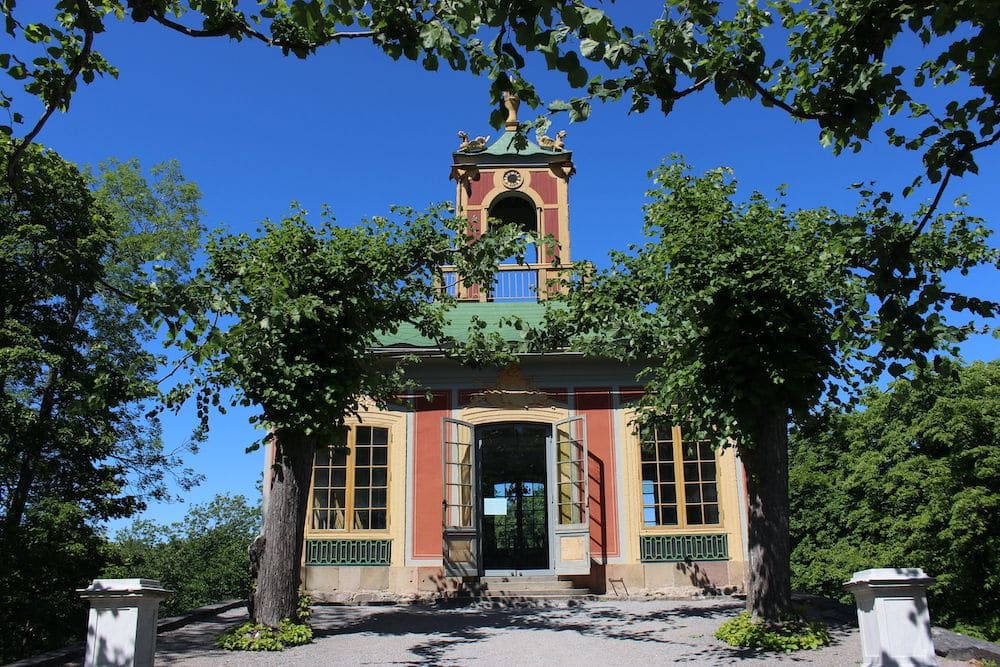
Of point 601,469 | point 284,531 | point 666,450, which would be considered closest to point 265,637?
point 284,531

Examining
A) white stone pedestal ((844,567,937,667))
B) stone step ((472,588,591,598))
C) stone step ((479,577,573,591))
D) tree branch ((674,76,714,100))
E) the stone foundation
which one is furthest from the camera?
the stone foundation

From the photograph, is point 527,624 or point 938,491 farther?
point 938,491

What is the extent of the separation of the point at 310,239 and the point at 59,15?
3.36 meters

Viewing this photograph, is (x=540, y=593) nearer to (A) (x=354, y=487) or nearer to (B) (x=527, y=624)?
(B) (x=527, y=624)

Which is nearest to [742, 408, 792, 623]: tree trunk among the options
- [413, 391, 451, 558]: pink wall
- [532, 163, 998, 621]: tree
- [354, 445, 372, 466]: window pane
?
[532, 163, 998, 621]: tree

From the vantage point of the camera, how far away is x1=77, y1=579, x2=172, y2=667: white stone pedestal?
18.1 feet

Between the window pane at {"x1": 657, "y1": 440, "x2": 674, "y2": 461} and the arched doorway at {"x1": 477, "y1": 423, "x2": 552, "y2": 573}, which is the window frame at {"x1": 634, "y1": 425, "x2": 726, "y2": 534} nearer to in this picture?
the window pane at {"x1": 657, "y1": 440, "x2": 674, "y2": 461}

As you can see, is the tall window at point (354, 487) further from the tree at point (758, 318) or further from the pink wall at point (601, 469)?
the tree at point (758, 318)

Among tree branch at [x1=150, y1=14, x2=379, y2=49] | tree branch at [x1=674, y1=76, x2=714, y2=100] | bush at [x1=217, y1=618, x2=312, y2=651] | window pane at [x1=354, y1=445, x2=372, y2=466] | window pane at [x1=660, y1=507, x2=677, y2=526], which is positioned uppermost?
tree branch at [x1=150, y1=14, x2=379, y2=49]

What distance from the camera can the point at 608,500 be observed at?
11.6 m

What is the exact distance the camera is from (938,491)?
1529cm

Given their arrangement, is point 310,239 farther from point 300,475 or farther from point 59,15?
point 59,15

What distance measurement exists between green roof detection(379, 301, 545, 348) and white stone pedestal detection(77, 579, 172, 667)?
6662 mm

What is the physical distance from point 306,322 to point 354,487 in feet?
14.9
